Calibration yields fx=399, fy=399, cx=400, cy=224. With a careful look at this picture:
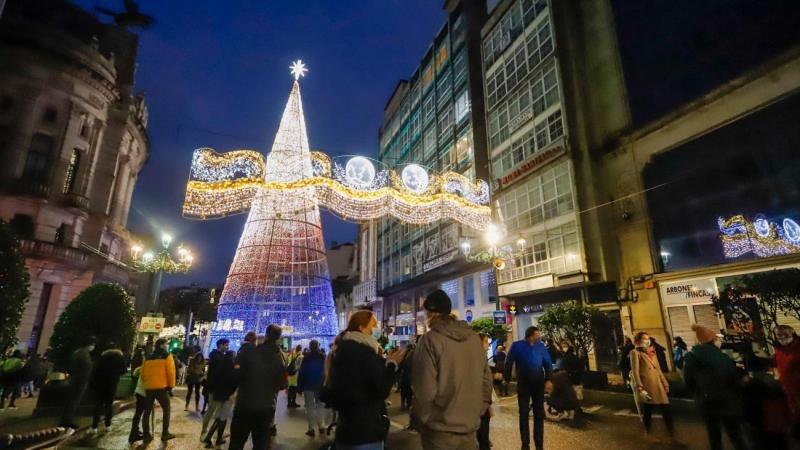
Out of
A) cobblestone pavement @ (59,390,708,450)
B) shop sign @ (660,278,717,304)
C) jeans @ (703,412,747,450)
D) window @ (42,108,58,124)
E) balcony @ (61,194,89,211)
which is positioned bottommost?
cobblestone pavement @ (59,390,708,450)

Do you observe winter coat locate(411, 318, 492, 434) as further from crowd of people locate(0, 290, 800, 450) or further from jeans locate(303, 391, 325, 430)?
jeans locate(303, 391, 325, 430)

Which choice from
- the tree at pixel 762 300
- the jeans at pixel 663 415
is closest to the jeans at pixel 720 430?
the jeans at pixel 663 415

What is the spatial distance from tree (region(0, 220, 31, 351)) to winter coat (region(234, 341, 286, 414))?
184 inches

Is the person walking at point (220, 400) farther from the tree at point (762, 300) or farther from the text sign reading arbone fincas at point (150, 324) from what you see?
the tree at point (762, 300)

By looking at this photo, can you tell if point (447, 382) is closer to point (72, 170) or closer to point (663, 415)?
point (663, 415)

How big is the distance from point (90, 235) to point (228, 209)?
2286 centimetres

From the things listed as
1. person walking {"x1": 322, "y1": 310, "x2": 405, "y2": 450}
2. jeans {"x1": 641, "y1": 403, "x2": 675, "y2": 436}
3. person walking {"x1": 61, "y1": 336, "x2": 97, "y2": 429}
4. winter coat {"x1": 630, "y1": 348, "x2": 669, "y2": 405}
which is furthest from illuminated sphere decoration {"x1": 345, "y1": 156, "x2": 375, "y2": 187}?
person walking {"x1": 322, "y1": 310, "x2": 405, "y2": 450}

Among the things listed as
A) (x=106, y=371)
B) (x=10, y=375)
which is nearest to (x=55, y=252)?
(x=10, y=375)

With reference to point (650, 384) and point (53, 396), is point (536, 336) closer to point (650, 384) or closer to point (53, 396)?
point (650, 384)

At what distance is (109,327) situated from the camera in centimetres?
1177

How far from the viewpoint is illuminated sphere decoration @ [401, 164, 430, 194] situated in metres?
14.3

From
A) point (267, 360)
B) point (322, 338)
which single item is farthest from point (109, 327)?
point (267, 360)

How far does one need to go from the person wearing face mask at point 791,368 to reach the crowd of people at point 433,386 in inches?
0.5

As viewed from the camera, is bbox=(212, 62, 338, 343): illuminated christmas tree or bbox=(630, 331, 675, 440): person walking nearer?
bbox=(630, 331, 675, 440): person walking
